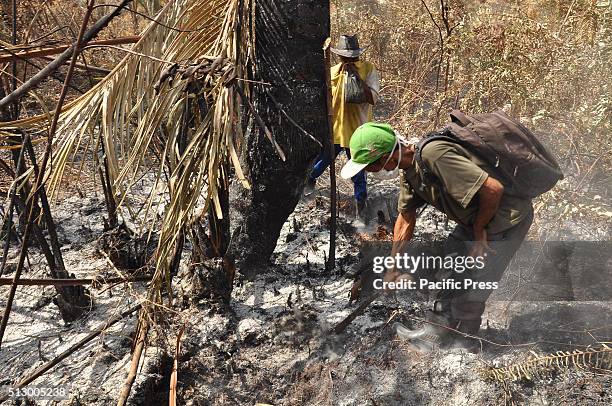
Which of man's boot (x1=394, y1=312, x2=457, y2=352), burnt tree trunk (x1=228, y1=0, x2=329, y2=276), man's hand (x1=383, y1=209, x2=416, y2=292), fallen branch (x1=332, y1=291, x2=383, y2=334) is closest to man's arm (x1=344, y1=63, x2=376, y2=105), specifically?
burnt tree trunk (x1=228, y1=0, x2=329, y2=276)

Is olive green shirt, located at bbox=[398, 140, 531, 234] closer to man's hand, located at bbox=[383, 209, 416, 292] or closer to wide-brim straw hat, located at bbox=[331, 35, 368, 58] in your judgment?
man's hand, located at bbox=[383, 209, 416, 292]

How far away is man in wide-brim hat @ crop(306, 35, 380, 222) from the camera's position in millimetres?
3926

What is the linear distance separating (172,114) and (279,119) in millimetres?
741

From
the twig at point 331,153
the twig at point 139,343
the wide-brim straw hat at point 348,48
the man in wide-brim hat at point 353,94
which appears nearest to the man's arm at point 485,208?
the twig at point 331,153

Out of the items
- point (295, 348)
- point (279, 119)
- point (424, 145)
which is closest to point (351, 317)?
point (295, 348)

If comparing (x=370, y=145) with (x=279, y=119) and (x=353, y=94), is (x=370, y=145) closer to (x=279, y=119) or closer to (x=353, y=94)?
(x=279, y=119)

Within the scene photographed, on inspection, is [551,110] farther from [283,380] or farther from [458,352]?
[283,380]

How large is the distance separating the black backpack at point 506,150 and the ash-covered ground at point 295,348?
88 centimetres

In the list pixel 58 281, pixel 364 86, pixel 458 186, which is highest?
pixel 364 86

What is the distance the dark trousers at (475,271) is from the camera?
2550mm

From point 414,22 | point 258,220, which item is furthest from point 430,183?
point 414,22

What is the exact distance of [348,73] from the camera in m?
3.96

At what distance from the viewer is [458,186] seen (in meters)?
2.31

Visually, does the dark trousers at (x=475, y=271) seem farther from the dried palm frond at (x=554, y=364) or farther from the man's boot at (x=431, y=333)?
the dried palm frond at (x=554, y=364)
